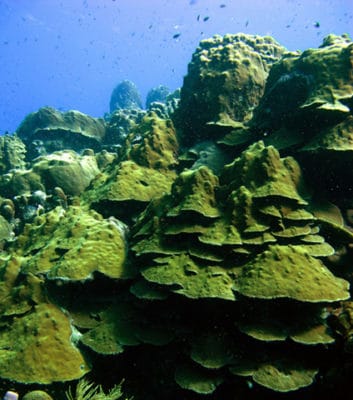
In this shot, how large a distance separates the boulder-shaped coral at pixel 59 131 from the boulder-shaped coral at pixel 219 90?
6.58 m

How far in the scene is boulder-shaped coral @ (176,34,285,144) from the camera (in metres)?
6.38

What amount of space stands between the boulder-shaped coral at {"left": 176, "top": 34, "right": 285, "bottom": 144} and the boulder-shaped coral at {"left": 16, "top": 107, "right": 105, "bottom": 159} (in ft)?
21.6

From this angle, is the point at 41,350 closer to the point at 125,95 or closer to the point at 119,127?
the point at 119,127

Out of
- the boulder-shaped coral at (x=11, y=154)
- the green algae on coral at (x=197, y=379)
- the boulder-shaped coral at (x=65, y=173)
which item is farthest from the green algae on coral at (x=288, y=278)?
the boulder-shaped coral at (x=11, y=154)

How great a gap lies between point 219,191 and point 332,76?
261 cm

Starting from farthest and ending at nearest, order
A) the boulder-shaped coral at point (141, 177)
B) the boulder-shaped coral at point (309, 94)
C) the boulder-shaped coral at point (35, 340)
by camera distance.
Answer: the boulder-shaped coral at point (141, 177)
the boulder-shaped coral at point (309, 94)
the boulder-shaped coral at point (35, 340)

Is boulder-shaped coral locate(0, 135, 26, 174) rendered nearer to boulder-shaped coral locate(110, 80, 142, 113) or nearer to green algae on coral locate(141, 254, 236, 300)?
green algae on coral locate(141, 254, 236, 300)

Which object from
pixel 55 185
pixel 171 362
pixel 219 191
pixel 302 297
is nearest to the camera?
pixel 302 297

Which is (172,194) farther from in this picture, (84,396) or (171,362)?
(84,396)

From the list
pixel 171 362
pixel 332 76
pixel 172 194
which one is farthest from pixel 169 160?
pixel 171 362

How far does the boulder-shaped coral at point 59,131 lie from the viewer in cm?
1241

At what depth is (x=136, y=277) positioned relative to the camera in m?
3.95

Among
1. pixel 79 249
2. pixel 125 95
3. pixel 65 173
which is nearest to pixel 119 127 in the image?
pixel 65 173

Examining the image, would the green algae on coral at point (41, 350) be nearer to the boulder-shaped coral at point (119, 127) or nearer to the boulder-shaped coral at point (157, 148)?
the boulder-shaped coral at point (157, 148)
